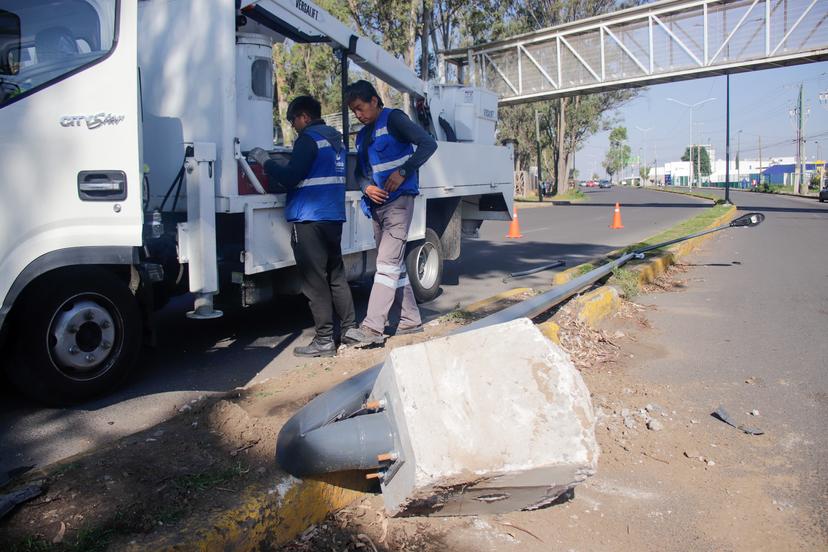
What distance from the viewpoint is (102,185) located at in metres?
3.89

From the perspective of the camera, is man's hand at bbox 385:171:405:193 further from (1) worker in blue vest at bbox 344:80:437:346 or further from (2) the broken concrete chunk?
(2) the broken concrete chunk

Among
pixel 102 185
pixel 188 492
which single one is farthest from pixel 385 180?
pixel 188 492

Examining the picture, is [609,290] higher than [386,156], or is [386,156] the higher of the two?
[386,156]

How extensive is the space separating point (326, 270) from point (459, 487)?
2.93 metres

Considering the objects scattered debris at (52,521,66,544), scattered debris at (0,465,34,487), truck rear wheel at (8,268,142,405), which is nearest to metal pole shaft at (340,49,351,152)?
truck rear wheel at (8,268,142,405)

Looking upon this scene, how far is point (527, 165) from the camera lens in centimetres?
6366

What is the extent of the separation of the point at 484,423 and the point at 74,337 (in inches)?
104

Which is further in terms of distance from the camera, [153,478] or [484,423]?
[153,478]

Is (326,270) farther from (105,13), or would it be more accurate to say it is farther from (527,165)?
(527,165)

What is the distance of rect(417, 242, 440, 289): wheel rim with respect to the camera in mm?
7625

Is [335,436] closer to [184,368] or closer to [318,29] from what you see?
[184,368]

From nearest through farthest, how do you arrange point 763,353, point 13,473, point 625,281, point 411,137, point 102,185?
point 13,473
point 102,185
point 411,137
point 763,353
point 625,281

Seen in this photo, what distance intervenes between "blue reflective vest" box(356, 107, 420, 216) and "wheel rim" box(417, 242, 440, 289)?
7.82ft

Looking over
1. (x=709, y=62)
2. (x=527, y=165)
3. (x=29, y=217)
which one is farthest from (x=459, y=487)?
(x=527, y=165)
